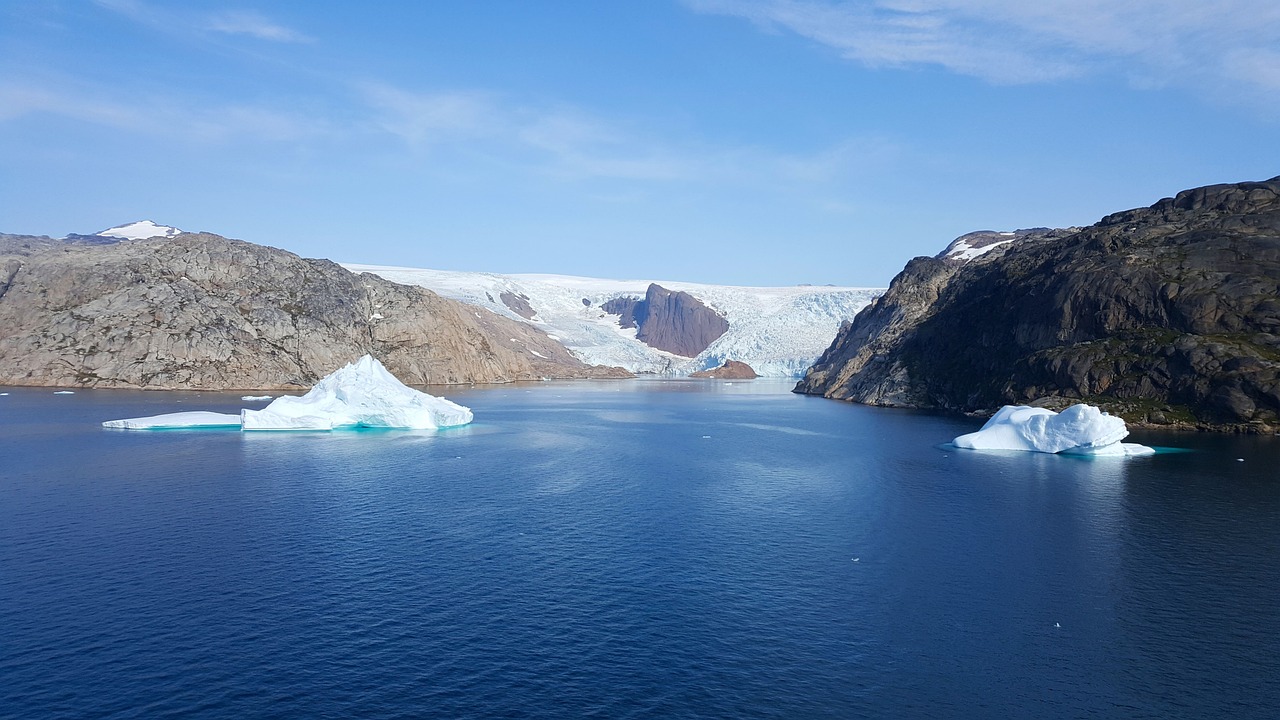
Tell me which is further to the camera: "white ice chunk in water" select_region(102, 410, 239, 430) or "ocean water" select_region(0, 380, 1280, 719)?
"white ice chunk in water" select_region(102, 410, 239, 430)

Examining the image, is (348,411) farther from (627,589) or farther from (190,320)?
(190,320)

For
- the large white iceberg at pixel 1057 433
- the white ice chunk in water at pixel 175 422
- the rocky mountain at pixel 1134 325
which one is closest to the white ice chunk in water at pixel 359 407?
the white ice chunk in water at pixel 175 422

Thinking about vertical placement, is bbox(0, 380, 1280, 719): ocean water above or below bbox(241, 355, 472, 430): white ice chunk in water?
below

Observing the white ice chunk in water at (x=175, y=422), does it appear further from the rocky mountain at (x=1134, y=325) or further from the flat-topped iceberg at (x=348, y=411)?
the rocky mountain at (x=1134, y=325)

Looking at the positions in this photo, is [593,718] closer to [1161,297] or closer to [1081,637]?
[1081,637]

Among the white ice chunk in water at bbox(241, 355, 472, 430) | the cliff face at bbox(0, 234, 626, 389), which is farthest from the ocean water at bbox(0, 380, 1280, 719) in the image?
the cliff face at bbox(0, 234, 626, 389)

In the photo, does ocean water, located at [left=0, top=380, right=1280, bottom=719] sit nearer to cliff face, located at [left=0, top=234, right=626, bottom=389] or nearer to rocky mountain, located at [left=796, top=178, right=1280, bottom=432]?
rocky mountain, located at [left=796, top=178, right=1280, bottom=432]

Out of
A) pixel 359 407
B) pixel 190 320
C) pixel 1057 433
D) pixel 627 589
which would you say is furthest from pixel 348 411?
pixel 190 320

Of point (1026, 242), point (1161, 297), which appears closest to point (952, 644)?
point (1161, 297)
